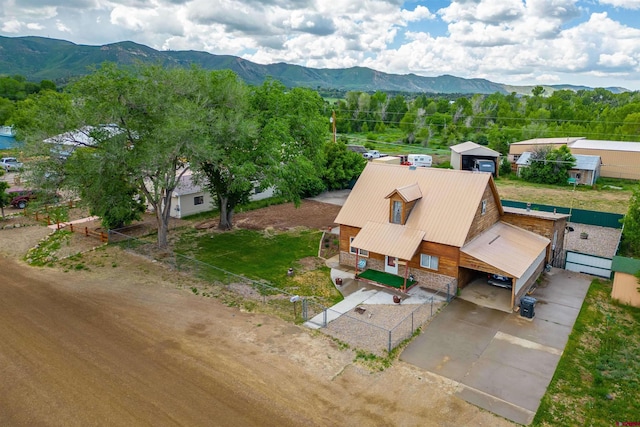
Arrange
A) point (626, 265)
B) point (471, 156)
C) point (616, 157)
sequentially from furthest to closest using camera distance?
1. point (471, 156)
2. point (616, 157)
3. point (626, 265)

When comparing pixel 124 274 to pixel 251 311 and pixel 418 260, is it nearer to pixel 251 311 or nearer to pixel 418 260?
pixel 251 311

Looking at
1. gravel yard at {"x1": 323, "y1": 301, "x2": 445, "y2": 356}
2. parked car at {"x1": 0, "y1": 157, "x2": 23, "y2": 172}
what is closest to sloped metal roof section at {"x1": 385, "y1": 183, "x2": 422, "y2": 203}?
gravel yard at {"x1": 323, "y1": 301, "x2": 445, "y2": 356}

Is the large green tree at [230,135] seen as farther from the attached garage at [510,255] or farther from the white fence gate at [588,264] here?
the white fence gate at [588,264]

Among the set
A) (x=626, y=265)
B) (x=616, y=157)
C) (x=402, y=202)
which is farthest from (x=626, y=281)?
(x=616, y=157)

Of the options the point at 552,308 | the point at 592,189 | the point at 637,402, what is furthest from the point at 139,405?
the point at 592,189

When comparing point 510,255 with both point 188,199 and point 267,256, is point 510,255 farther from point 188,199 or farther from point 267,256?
point 188,199

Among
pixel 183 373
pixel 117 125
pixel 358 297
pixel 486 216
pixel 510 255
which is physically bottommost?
pixel 358 297

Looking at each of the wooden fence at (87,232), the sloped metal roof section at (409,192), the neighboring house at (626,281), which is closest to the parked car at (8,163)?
the wooden fence at (87,232)
